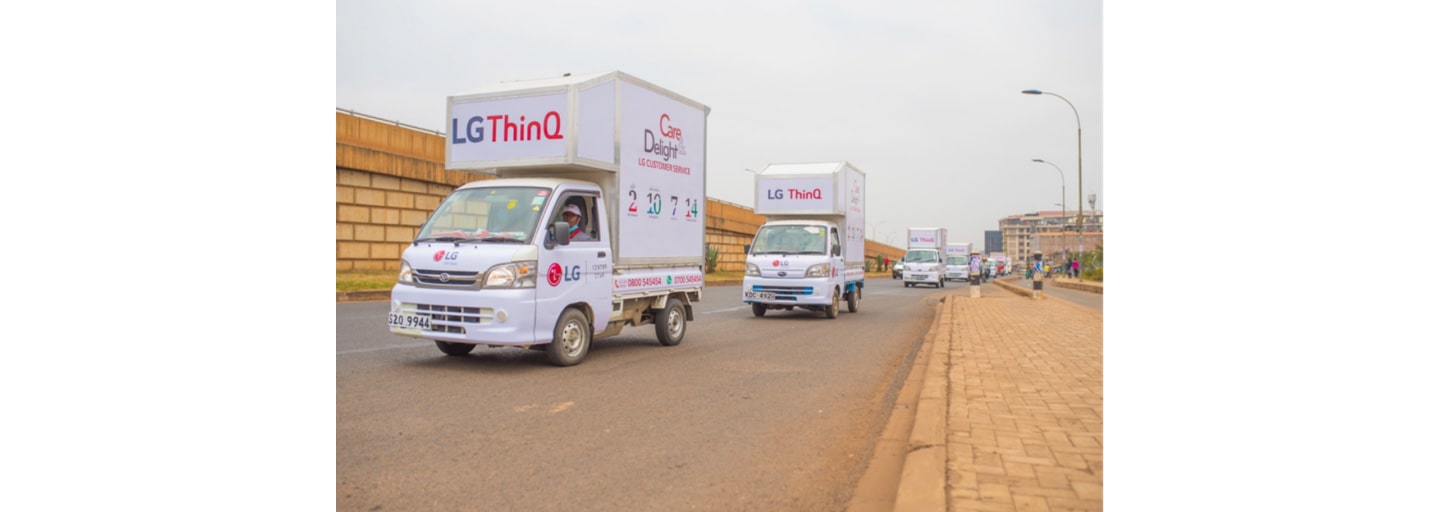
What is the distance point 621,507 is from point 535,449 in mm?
1225

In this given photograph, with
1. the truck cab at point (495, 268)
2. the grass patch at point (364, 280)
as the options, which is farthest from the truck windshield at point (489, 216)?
the grass patch at point (364, 280)

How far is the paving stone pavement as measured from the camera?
3752 mm

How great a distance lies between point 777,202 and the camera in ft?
57.6

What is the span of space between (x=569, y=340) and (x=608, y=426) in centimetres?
315

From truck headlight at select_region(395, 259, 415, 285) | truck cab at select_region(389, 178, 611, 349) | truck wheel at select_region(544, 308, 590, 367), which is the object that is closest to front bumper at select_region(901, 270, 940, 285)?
truck wheel at select_region(544, 308, 590, 367)

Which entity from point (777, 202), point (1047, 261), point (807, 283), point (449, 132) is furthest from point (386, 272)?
point (1047, 261)

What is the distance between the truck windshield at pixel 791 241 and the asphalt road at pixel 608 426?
538 centimetres

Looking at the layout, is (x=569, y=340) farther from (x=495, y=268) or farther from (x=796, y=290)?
(x=796, y=290)

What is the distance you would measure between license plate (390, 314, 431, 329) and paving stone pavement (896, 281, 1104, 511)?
4.41 meters

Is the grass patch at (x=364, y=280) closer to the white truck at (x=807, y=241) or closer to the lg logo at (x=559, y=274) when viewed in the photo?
the white truck at (x=807, y=241)

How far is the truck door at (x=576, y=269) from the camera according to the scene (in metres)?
8.09

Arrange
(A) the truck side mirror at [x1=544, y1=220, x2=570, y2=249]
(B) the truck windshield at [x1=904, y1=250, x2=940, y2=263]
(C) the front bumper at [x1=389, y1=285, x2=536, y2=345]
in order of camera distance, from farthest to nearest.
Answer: (B) the truck windshield at [x1=904, y1=250, x2=940, y2=263]
(A) the truck side mirror at [x1=544, y1=220, x2=570, y2=249]
(C) the front bumper at [x1=389, y1=285, x2=536, y2=345]

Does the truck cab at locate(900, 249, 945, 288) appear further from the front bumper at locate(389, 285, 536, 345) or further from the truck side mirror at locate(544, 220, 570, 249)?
the front bumper at locate(389, 285, 536, 345)

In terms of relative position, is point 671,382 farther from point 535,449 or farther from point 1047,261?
point 1047,261
